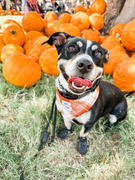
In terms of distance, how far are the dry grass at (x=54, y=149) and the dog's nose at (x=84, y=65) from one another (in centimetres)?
119

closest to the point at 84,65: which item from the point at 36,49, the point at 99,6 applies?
the point at 36,49

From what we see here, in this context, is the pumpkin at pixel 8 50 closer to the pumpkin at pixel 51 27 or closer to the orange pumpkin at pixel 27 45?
the orange pumpkin at pixel 27 45

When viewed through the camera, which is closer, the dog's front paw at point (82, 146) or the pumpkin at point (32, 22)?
the dog's front paw at point (82, 146)

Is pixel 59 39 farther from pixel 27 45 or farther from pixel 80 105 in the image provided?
pixel 27 45

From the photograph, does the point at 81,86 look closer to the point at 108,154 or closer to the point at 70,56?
the point at 70,56

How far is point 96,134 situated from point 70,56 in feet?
4.51

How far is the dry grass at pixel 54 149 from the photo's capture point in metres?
1.65

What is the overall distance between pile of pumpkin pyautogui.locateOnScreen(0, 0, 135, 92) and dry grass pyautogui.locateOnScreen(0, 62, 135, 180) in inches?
18.1

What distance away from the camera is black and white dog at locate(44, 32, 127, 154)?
1.36 meters

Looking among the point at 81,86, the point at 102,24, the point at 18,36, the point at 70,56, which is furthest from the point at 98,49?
the point at 102,24

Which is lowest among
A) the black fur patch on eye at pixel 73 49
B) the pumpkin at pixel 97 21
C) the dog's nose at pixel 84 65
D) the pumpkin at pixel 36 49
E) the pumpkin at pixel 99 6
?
the pumpkin at pixel 36 49

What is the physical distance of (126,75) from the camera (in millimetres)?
2678

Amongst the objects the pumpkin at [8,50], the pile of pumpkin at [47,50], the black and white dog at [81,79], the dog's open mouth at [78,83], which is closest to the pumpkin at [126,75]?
the pile of pumpkin at [47,50]

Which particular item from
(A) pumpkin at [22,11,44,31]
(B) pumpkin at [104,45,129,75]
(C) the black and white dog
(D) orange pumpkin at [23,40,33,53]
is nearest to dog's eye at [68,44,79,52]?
(C) the black and white dog
